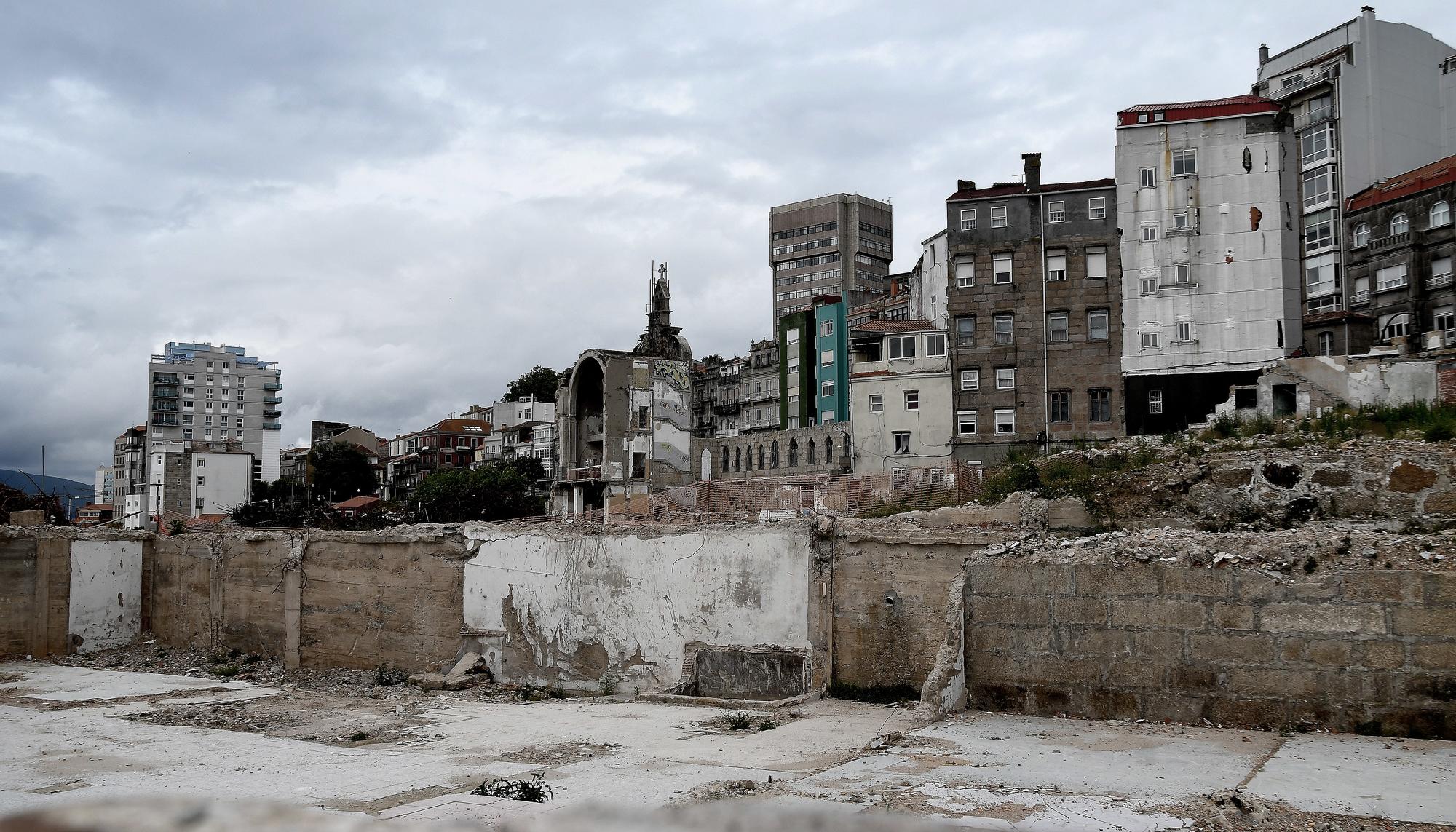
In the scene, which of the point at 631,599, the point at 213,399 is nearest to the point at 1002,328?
the point at 631,599

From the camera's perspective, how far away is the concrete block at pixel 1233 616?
1022 cm

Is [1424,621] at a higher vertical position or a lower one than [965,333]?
lower

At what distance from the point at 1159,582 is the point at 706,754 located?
505 cm

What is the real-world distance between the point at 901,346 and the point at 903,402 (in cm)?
267

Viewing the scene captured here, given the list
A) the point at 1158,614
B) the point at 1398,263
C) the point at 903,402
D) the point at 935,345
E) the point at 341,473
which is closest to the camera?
the point at 1158,614

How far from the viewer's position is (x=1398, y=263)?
44500 millimetres

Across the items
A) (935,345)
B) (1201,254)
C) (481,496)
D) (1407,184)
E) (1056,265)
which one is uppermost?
(1407,184)

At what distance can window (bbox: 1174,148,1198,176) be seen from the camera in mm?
41562

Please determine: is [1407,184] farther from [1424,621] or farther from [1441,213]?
[1424,621]

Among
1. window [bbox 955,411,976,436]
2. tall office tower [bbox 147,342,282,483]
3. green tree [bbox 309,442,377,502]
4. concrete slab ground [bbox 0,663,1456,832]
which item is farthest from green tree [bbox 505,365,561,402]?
concrete slab ground [bbox 0,663,1456,832]

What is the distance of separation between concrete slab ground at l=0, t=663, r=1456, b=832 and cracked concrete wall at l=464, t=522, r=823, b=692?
1.70 meters

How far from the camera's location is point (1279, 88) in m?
51.2

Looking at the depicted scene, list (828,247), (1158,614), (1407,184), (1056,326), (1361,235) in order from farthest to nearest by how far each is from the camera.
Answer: (828,247) → (1361,235) → (1407,184) → (1056,326) → (1158,614)

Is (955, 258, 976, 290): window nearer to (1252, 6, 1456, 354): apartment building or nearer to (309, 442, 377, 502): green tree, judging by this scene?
(1252, 6, 1456, 354): apartment building
